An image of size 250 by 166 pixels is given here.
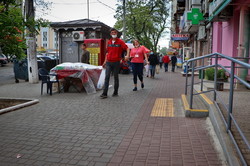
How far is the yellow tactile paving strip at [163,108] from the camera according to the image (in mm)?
6203

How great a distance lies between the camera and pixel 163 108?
22.5 ft

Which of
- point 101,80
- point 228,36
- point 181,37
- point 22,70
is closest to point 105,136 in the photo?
point 101,80

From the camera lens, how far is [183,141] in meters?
4.38

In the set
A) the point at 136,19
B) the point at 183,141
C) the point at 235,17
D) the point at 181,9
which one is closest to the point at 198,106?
→ the point at 183,141

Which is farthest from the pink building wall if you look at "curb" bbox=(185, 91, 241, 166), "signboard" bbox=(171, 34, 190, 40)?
"signboard" bbox=(171, 34, 190, 40)

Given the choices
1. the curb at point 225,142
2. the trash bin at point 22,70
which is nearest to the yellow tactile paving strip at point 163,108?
the curb at point 225,142

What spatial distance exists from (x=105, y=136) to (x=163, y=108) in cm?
255

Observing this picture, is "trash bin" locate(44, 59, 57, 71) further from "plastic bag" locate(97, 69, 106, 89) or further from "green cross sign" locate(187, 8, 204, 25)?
"plastic bag" locate(97, 69, 106, 89)

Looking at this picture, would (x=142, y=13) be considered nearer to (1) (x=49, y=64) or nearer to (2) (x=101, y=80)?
(1) (x=49, y=64)

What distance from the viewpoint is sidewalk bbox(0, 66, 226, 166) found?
12.2 feet

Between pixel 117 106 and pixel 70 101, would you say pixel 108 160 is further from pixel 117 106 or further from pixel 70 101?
pixel 70 101

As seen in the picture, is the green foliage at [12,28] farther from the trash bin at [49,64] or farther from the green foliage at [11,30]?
the trash bin at [49,64]

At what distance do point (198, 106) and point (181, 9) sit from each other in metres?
28.9

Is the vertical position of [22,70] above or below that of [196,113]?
above
